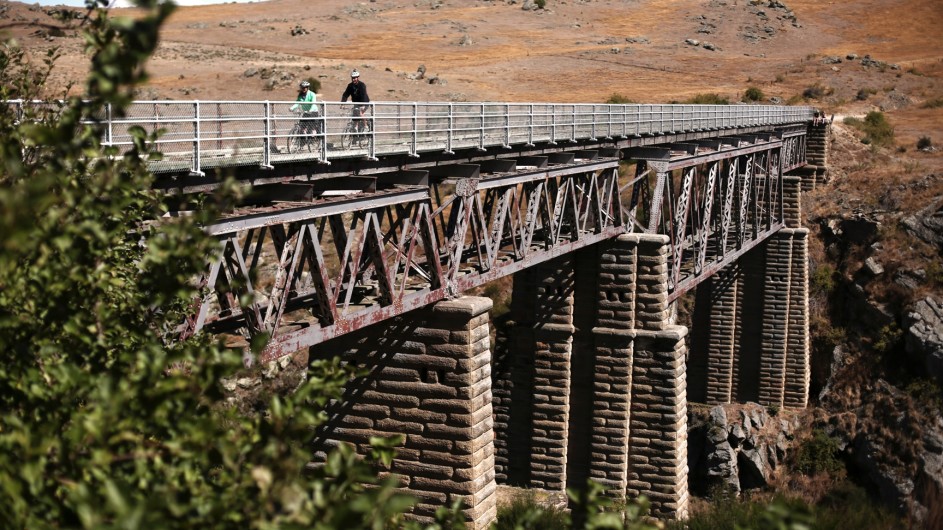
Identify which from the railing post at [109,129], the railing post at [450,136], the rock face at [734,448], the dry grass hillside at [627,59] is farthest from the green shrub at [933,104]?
the railing post at [109,129]

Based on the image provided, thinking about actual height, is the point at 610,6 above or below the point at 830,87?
above

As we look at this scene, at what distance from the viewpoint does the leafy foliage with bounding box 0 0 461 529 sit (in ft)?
16.5

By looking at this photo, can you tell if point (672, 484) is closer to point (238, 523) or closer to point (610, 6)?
point (238, 523)

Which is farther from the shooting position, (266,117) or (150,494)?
(266,117)

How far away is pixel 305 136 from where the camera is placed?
12680 mm

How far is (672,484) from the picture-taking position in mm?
23750

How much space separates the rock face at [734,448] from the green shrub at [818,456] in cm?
68

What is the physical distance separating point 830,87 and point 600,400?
63.7 meters

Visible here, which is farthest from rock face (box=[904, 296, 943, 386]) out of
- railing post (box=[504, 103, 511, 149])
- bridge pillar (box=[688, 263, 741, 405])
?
railing post (box=[504, 103, 511, 149])

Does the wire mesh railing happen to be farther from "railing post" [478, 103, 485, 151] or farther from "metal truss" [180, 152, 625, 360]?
"metal truss" [180, 152, 625, 360]

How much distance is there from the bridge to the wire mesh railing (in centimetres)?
4

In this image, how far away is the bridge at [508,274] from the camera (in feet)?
40.4

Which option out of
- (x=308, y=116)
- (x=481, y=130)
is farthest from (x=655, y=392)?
(x=308, y=116)

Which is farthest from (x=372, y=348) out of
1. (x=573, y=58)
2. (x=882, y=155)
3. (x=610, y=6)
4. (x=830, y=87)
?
(x=610, y=6)
